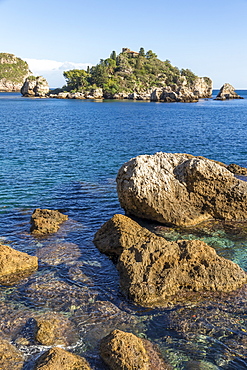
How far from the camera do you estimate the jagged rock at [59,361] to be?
797 centimetres

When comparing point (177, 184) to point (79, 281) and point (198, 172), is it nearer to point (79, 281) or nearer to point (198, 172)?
point (198, 172)

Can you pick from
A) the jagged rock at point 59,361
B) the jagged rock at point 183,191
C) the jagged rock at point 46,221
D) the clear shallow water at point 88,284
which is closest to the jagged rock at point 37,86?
the clear shallow water at point 88,284

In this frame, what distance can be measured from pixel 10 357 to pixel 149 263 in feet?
17.6

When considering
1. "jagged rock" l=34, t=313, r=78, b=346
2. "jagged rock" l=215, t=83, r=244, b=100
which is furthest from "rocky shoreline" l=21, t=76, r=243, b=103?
"jagged rock" l=34, t=313, r=78, b=346

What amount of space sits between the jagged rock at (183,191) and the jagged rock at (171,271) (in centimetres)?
431

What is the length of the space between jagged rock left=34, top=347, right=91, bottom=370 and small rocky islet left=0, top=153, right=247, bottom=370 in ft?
0.08

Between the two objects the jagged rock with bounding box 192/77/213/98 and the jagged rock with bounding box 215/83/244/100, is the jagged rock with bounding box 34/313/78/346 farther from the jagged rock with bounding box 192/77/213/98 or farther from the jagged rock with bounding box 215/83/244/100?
the jagged rock with bounding box 215/83/244/100

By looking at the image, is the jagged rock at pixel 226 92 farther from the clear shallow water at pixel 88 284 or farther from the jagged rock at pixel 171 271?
the jagged rock at pixel 171 271

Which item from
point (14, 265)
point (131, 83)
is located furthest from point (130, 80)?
point (14, 265)

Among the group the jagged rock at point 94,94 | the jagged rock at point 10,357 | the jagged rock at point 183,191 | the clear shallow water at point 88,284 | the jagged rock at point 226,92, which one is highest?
the jagged rock at point 226,92

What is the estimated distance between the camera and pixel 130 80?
572 feet

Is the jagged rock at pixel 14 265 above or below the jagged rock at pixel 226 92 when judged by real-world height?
below

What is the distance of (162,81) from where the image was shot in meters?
184

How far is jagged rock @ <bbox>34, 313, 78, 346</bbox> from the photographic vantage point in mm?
9180
